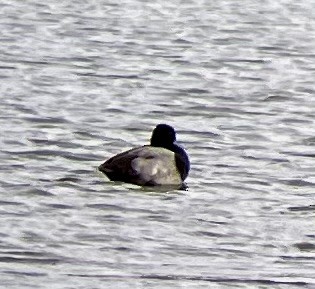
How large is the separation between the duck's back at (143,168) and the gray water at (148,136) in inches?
6.2

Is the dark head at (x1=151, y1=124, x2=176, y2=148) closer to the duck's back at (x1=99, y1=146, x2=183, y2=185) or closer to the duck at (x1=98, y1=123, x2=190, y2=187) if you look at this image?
the duck at (x1=98, y1=123, x2=190, y2=187)

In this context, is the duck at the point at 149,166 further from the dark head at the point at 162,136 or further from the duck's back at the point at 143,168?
the dark head at the point at 162,136

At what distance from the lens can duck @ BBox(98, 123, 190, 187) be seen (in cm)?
1491

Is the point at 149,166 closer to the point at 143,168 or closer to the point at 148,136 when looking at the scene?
the point at 143,168

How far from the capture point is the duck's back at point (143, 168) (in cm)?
1490

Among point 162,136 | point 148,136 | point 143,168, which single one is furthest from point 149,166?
point 148,136

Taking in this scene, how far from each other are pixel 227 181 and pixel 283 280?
3.74 meters

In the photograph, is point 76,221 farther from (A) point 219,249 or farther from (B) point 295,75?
(B) point 295,75

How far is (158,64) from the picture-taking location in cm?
2186

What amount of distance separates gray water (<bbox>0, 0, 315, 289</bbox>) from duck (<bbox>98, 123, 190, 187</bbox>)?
15 centimetres

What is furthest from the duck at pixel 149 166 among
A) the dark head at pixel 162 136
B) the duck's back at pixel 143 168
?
the dark head at pixel 162 136

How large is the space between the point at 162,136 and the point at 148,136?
4.43 feet

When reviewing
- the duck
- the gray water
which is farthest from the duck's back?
the gray water

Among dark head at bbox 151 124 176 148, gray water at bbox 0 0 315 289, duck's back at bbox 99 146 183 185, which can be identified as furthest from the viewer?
dark head at bbox 151 124 176 148
